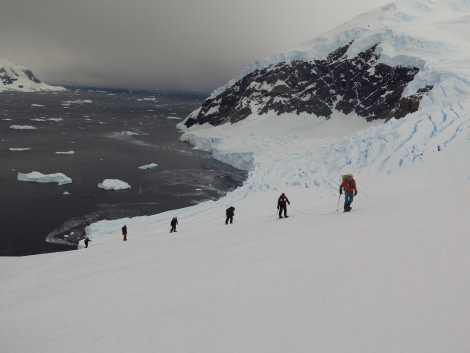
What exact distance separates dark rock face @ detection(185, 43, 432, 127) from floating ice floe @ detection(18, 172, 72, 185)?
53.1 meters

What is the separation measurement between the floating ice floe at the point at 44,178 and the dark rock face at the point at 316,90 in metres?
53.1

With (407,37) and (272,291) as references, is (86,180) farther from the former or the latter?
(407,37)

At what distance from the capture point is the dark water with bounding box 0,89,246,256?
29.2 meters

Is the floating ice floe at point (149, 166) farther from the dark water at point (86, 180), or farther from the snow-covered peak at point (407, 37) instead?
the snow-covered peak at point (407, 37)

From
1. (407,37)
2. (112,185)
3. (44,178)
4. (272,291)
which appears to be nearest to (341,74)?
(407,37)

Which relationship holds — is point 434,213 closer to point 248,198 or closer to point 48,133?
point 248,198

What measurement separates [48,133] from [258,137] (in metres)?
44.5

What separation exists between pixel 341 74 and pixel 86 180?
69.6 m

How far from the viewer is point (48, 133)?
74.8m

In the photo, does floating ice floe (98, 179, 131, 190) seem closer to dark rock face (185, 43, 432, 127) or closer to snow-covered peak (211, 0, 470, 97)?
snow-covered peak (211, 0, 470, 97)

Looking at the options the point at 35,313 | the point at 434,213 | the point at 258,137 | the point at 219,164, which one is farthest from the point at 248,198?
the point at 258,137

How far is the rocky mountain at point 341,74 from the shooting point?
77.2 m

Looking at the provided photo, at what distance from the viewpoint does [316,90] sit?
90000 millimetres

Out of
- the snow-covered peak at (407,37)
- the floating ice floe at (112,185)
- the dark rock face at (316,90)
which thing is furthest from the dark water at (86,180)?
the snow-covered peak at (407,37)
